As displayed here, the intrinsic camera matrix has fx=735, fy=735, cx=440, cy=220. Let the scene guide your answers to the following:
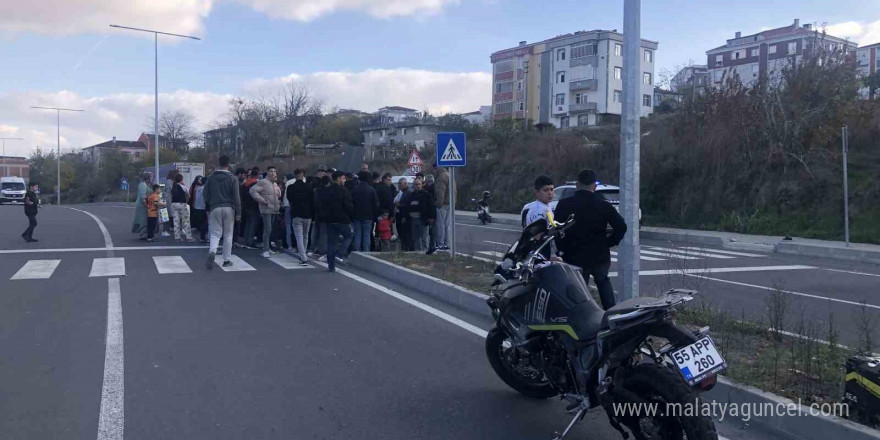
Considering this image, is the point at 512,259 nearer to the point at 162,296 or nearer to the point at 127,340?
the point at 127,340

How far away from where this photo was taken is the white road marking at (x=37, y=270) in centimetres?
1234

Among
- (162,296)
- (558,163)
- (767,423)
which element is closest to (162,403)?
(767,423)

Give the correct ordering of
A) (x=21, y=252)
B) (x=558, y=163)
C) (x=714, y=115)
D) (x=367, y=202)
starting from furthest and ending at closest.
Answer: (x=558, y=163) → (x=714, y=115) → (x=21, y=252) → (x=367, y=202)

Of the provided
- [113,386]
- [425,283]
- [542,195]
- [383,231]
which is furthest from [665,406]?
[383,231]

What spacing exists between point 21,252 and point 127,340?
33.9 ft

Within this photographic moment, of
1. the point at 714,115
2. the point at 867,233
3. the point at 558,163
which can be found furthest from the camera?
the point at 558,163

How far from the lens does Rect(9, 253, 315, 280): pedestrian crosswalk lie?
1280 centimetres

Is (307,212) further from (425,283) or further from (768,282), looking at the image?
(768,282)

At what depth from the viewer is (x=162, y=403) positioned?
5.70 m

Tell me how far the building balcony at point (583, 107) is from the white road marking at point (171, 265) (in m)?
61.1

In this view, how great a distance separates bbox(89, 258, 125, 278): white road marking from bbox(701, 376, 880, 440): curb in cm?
1033

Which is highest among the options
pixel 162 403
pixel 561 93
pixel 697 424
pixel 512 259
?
pixel 561 93

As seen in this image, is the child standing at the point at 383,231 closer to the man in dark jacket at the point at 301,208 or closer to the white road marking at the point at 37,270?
the man in dark jacket at the point at 301,208

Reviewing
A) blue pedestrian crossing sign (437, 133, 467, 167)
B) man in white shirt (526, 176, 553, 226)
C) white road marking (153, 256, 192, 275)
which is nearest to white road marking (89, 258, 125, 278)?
white road marking (153, 256, 192, 275)
